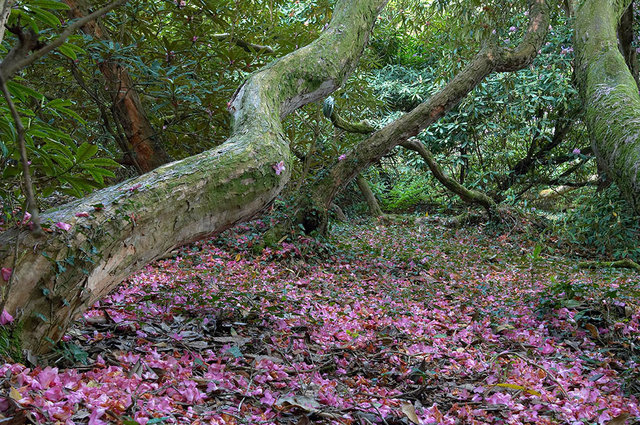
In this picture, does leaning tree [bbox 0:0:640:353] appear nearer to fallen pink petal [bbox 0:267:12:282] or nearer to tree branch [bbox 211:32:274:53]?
fallen pink petal [bbox 0:267:12:282]

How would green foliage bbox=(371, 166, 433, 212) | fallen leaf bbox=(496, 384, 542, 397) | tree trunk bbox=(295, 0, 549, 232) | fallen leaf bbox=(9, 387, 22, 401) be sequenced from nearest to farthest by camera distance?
1. fallen leaf bbox=(9, 387, 22, 401)
2. fallen leaf bbox=(496, 384, 542, 397)
3. tree trunk bbox=(295, 0, 549, 232)
4. green foliage bbox=(371, 166, 433, 212)

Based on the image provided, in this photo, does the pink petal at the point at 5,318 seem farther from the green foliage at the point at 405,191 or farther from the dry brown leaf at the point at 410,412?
the green foliage at the point at 405,191

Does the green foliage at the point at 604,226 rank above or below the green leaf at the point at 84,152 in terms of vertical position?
below

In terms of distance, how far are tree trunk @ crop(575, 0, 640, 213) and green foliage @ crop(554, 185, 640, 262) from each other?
930mm

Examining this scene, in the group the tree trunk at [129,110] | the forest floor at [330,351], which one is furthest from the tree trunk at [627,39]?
the tree trunk at [129,110]

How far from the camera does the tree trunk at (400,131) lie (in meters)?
4.28

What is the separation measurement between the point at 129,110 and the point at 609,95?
12.2 feet

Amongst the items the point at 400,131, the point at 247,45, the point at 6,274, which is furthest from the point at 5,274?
the point at 400,131

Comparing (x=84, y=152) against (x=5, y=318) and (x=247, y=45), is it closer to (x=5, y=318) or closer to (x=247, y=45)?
(x=5, y=318)

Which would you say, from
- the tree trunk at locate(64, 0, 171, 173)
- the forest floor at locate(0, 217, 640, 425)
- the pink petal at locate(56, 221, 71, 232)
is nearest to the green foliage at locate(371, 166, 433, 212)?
the forest floor at locate(0, 217, 640, 425)

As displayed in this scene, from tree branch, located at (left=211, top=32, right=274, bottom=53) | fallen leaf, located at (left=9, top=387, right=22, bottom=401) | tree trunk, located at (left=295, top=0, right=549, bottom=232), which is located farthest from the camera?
tree trunk, located at (left=295, top=0, right=549, bottom=232)

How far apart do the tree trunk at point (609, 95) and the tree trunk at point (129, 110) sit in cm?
327

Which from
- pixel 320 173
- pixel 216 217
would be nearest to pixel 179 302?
pixel 216 217

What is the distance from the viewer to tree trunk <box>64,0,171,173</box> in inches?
115
